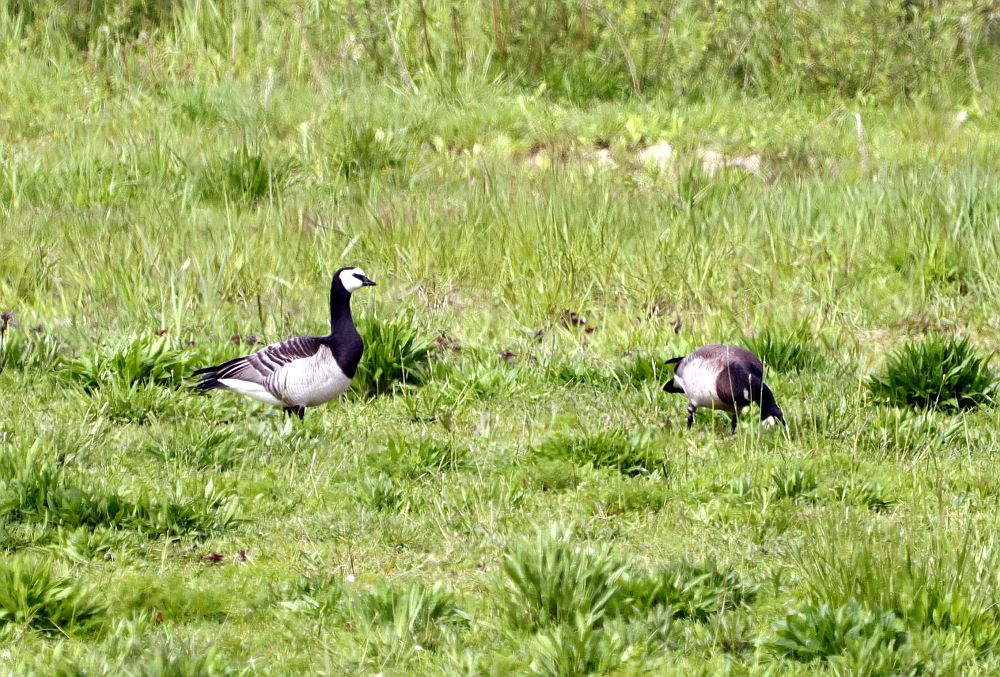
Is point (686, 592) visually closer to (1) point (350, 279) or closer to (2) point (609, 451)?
(2) point (609, 451)

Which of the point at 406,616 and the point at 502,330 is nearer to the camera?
the point at 406,616

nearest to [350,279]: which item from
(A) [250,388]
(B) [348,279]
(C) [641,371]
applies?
(B) [348,279]

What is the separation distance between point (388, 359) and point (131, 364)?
53.0 inches

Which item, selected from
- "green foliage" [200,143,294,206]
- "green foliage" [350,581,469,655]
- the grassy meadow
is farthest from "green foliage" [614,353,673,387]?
"green foliage" [200,143,294,206]

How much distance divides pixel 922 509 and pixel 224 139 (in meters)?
7.31

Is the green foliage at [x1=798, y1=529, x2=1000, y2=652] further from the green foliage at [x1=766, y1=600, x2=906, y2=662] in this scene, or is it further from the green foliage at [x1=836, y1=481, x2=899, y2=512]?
the green foliage at [x1=836, y1=481, x2=899, y2=512]

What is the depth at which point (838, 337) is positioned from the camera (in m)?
7.34

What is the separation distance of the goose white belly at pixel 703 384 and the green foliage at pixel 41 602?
3.03m

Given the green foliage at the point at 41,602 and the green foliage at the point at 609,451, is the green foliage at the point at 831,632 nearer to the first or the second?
the green foliage at the point at 609,451

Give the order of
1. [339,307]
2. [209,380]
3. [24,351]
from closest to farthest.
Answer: [209,380]
[339,307]
[24,351]

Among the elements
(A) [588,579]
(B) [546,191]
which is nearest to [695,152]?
(B) [546,191]

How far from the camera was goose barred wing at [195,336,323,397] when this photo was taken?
243 inches

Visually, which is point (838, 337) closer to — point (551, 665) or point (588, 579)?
point (588, 579)

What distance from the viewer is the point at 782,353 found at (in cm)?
706
